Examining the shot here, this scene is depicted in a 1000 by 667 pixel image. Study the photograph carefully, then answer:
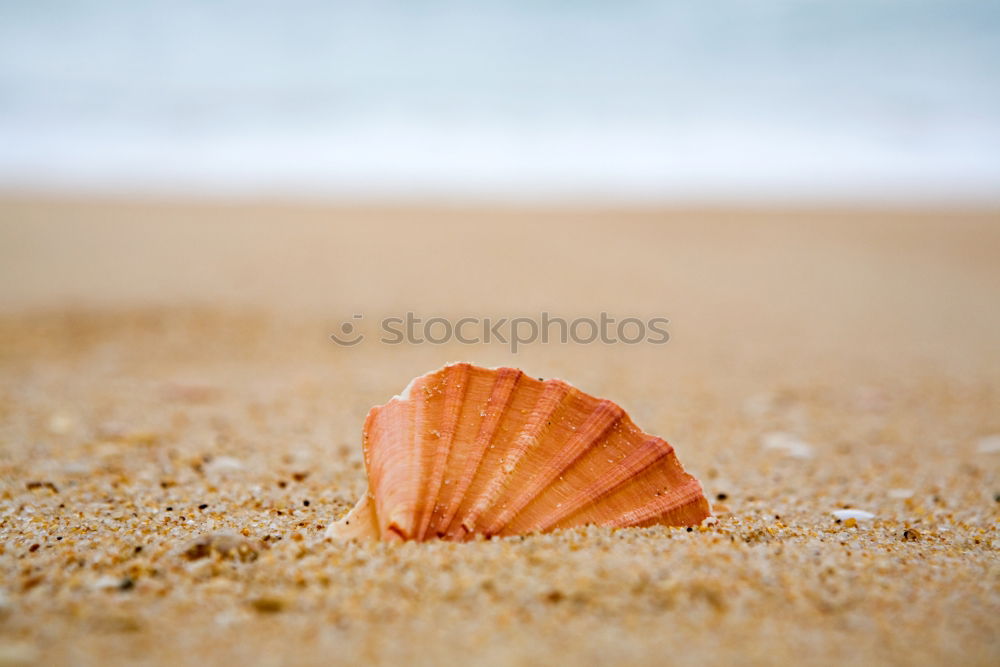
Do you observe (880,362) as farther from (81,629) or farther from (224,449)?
(81,629)

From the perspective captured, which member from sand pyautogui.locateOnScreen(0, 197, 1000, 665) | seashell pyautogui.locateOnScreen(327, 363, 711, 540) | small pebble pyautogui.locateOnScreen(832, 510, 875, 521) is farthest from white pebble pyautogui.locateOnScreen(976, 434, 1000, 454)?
seashell pyautogui.locateOnScreen(327, 363, 711, 540)

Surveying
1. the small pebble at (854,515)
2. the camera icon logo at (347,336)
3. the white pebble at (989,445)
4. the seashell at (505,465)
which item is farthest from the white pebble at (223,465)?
the white pebble at (989,445)

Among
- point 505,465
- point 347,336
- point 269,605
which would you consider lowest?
point 269,605

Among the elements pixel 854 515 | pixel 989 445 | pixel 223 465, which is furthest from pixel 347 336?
pixel 854 515

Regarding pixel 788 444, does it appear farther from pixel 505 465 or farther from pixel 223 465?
pixel 223 465

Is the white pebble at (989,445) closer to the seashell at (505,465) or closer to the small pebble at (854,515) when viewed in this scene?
the small pebble at (854,515)

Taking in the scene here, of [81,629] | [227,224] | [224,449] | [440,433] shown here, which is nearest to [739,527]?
[440,433]
